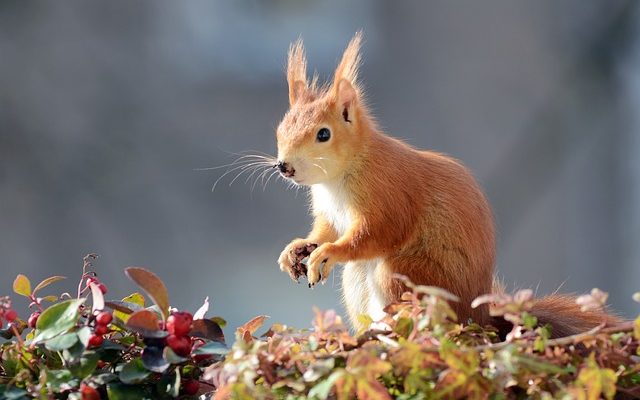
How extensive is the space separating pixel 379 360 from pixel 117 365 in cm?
34

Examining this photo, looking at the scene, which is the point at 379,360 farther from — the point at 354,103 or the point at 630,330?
the point at 354,103

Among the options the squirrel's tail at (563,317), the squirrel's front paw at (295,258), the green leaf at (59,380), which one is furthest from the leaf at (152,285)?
the squirrel's tail at (563,317)

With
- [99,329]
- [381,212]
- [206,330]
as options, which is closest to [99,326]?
[99,329]

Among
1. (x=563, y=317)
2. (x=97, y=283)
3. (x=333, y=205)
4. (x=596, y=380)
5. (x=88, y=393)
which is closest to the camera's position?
(x=596, y=380)

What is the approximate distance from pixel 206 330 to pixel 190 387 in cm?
6

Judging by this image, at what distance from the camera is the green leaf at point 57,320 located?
2.51 feet

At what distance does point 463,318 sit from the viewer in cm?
106

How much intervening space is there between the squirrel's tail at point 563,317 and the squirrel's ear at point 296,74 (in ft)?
1.45

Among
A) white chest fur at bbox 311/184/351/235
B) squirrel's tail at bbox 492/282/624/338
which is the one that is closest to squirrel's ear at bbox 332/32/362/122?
white chest fur at bbox 311/184/351/235

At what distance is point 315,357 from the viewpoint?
0.69 m

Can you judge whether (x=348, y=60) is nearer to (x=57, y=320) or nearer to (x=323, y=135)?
(x=323, y=135)

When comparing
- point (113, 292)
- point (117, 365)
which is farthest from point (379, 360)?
point (113, 292)

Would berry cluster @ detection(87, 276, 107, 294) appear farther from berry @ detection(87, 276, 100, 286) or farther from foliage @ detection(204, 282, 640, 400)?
foliage @ detection(204, 282, 640, 400)

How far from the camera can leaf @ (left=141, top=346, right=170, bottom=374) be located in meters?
0.74
